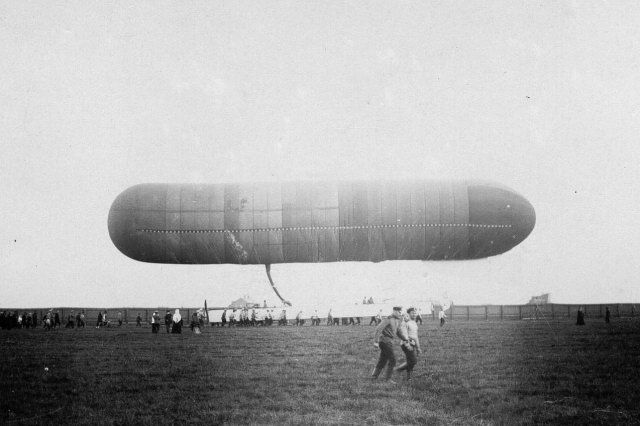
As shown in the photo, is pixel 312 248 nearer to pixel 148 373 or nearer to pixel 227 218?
pixel 227 218

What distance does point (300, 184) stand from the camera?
724 inches

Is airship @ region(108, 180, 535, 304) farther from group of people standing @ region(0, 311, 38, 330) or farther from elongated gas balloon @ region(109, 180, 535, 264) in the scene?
group of people standing @ region(0, 311, 38, 330)

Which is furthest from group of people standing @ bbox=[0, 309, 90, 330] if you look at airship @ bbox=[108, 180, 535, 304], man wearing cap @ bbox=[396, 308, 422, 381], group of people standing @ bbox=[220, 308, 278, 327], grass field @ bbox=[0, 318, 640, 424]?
man wearing cap @ bbox=[396, 308, 422, 381]

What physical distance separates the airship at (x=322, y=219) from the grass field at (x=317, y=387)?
6.05 meters

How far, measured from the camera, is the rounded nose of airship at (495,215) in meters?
18.0

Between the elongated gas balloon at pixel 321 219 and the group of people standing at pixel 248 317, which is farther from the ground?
the elongated gas balloon at pixel 321 219

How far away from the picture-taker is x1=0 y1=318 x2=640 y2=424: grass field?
593cm

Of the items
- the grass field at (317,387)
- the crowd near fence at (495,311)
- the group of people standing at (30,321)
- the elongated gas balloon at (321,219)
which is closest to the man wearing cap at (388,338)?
the grass field at (317,387)

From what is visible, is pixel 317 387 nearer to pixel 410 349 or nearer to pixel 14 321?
pixel 410 349

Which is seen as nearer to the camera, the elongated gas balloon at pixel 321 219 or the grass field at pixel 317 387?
the grass field at pixel 317 387

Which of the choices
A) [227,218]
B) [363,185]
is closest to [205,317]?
[227,218]

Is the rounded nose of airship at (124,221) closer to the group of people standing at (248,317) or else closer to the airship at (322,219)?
the airship at (322,219)

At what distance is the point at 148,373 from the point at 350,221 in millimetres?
9823

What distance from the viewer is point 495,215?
1808 centimetres
